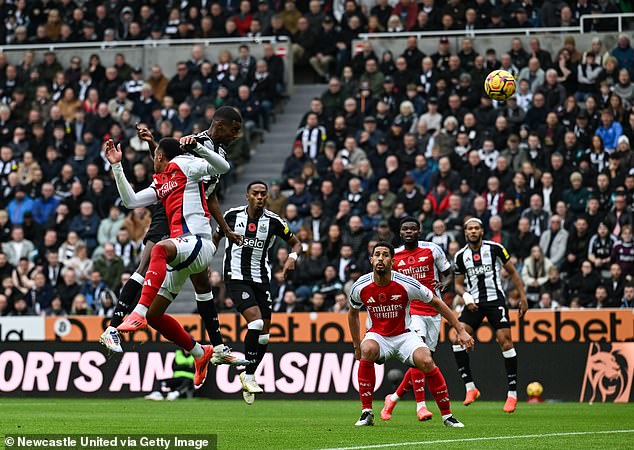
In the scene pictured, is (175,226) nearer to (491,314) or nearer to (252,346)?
(252,346)

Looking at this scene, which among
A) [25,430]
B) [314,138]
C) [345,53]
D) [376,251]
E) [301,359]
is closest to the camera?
[25,430]

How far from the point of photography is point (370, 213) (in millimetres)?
24297

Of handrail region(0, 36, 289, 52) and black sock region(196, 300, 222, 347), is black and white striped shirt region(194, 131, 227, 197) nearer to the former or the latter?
black sock region(196, 300, 222, 347)

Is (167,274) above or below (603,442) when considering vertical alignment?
above

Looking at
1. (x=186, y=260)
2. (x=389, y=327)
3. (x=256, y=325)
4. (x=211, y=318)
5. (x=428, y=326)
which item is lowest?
(x=428, y=326)

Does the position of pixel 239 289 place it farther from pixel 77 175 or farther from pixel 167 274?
pixel 77 175

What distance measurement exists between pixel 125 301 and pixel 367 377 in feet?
8.80

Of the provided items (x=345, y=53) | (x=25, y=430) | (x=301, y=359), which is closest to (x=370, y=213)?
(x=301, y=359)

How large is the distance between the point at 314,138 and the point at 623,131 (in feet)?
20.8

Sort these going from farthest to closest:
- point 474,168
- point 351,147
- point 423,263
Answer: point 351,147, point 474,168, point 423,263

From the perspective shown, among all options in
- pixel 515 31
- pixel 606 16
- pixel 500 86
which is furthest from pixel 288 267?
→ pixel 606 16

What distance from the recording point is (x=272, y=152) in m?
28.9

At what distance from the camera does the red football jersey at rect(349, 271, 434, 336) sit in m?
13.5

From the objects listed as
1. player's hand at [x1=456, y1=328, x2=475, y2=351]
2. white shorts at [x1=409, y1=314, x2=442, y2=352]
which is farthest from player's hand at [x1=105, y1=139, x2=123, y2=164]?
white shorts at [x1=409, y1=314, x2=442, y2=352]
